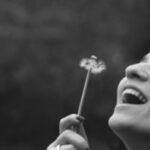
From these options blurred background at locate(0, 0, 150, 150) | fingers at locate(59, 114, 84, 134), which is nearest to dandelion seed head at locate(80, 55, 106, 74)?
fingers at locate(59, 114, 84, 134)

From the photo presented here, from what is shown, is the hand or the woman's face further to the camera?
the hand

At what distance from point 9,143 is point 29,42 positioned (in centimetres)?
110

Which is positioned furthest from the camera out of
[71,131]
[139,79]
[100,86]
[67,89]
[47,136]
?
[47,136]

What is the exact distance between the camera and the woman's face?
1.57 m

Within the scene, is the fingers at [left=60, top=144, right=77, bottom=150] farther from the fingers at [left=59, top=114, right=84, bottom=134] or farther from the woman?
the woman

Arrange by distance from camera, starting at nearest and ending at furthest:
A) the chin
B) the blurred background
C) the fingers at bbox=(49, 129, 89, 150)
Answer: the chin → the fingers at bbox=(49, 129, 89, 150) → the blurred background

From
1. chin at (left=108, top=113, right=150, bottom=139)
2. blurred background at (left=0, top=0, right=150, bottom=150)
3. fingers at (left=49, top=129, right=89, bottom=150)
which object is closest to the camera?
chin at (left=108, top=113, right=150, bottom=139)

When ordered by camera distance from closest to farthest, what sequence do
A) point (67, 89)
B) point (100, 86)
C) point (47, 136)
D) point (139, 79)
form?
point (139, 79) → point (100, 86) → point (67, 89) → point (47, 136)

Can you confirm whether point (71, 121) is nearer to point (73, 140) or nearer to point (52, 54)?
point (73, 140)

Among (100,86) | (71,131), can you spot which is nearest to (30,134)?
(100,86)

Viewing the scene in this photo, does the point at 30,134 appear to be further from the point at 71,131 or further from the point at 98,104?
the point at 71,131

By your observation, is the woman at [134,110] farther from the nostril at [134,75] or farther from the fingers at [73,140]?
the fingers at [73,140]

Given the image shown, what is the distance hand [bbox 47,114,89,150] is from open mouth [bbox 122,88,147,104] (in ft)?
0.55

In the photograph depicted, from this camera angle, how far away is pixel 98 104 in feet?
20.5
